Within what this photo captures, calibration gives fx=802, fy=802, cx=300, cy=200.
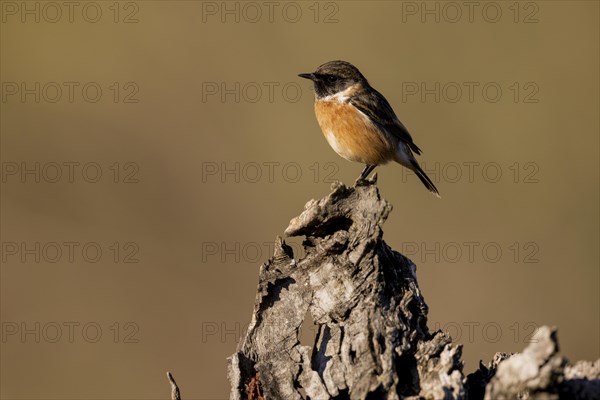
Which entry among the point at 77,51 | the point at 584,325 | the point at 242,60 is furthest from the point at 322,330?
the point at 77,51

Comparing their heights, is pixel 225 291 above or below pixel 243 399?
above

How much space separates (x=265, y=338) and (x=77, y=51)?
11.2 meters

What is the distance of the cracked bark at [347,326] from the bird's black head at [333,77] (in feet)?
10.2

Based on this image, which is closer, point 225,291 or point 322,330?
point 322,330

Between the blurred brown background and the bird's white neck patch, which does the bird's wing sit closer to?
the bird's white neck patch

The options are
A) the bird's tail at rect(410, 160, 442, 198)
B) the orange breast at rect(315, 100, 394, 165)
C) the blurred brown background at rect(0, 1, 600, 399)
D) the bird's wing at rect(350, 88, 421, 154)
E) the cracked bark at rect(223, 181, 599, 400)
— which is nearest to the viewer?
the cracked bark at rect(223, 181, 599, 400)

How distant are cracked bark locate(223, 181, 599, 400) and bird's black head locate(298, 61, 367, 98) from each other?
3123mm

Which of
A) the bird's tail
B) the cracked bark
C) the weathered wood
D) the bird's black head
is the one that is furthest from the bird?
the weathered wood

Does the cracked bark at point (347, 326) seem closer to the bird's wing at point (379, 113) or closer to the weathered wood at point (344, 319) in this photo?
the weathered wood at point (344, 319)

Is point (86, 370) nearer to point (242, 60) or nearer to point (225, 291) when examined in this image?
point (225, 291)

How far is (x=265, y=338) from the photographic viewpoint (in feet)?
15.5

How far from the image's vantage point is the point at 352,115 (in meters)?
7.93

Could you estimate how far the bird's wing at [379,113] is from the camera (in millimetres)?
7984

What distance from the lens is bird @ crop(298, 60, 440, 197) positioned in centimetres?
789
